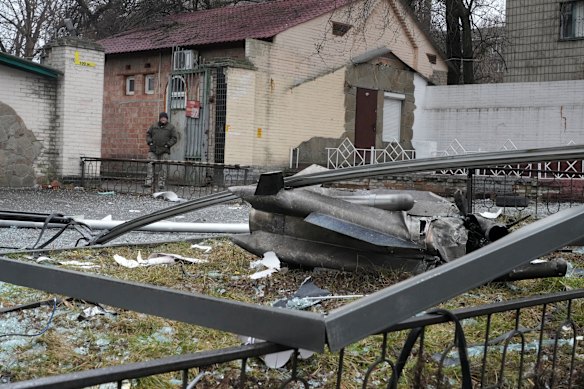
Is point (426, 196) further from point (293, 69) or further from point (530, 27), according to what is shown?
point (530, 27)

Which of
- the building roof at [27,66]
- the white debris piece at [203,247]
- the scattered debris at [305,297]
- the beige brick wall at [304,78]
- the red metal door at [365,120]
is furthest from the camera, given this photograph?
the red metal door at [365,120]

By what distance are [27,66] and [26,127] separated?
1285mm

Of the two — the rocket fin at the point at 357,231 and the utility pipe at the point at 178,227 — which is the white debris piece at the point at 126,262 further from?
the utility pipe at the point at 178,227

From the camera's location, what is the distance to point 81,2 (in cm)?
2881

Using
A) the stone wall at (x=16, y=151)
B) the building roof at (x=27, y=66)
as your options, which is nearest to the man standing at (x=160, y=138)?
the building roof at (x=27, y=66)

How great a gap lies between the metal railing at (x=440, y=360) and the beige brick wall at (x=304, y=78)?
46.3ft

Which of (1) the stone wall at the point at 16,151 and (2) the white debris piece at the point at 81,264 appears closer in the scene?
(2) the white debris piece at the point at 81,264

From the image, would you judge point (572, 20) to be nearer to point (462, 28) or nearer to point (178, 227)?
point (462, 28)

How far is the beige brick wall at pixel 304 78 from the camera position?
58.7 ft

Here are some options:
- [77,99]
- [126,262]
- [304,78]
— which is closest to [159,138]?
[77,99]

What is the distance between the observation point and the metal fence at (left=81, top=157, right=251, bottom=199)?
15070mm

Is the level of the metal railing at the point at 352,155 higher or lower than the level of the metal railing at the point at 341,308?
higher

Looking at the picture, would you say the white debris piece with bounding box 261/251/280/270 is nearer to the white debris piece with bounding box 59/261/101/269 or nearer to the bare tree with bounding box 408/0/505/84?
the white debris piece with bounding box 59/261/101/269

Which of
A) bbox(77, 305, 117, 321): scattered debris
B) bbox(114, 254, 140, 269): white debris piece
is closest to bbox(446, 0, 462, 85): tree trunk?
bbox(114, 254, 140, 269): white debris piece
